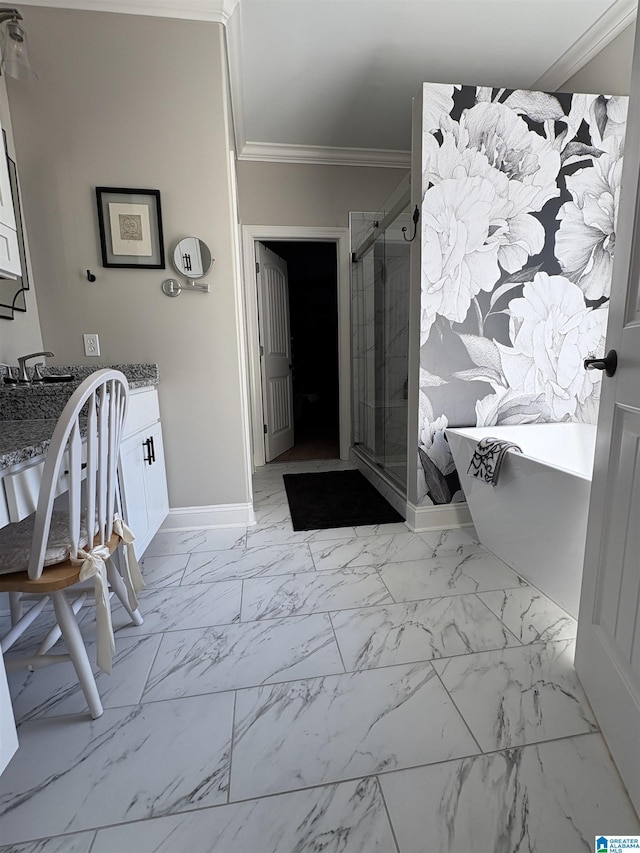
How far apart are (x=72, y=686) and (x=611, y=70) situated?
3847 mm

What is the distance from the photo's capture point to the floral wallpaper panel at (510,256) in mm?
1968

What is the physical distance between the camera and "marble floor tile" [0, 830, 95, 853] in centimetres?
83

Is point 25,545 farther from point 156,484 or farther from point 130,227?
point 130,227

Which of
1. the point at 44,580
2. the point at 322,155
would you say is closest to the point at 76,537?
the point at 44,580

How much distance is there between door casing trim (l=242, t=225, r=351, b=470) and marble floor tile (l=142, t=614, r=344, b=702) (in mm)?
2286

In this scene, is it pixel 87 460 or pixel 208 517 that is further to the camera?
pixel 208 517

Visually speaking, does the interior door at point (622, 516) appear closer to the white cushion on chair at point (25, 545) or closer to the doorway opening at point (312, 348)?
the white cushion on chair at point (25, 545)

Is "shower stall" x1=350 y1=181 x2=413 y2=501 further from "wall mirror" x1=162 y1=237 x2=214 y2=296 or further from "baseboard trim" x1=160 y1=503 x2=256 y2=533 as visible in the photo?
"wall mirror" x1=162 y1=237 x2=214 y2=296

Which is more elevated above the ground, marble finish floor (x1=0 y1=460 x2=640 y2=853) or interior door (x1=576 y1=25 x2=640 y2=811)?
interior door (x1=576 y1=25 x2=640 y2=811)

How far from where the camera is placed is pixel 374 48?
2273 mm

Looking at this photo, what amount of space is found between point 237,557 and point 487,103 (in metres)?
2.56

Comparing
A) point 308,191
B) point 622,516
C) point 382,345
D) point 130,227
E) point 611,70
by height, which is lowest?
point 622,516

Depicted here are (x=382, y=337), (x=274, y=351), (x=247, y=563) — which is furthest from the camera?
(x=274, y=351)

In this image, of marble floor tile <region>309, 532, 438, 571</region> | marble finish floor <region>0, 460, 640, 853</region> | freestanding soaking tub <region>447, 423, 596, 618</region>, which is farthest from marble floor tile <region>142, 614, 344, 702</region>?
freestanding soaking tub <region>447, 423, 596, 618</region>
